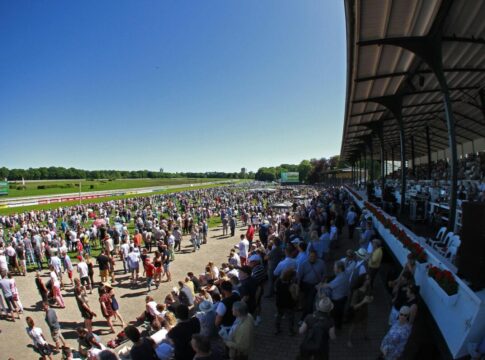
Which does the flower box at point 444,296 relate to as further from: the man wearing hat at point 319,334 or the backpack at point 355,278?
the man wearing hat at point 319,334

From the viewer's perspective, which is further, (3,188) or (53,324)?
(3,188)

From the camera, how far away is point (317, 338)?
3.59 m

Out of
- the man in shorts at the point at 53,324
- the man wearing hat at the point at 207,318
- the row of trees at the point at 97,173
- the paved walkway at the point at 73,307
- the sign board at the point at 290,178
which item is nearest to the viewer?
the man wearing hat at the point at 207,318

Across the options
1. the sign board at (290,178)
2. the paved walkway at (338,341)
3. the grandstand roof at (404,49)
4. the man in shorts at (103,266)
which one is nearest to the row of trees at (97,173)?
the sign board at (290,178)

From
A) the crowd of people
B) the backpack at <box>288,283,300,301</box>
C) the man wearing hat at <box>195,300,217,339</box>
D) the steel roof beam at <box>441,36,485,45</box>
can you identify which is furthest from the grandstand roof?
the man wearing hat at <box>195,300,217,339</box>

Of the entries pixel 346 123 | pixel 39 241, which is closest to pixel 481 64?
pixel 346 123

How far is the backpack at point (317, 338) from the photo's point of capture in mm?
3568

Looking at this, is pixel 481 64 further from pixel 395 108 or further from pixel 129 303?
pixel 129 303

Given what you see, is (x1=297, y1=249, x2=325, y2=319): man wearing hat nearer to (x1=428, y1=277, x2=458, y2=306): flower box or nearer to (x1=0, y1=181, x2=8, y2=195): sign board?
(x1=428, y1=277, x2=458, y2=306): flower box

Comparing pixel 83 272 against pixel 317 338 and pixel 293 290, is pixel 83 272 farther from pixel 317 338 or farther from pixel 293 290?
pixel 317 338

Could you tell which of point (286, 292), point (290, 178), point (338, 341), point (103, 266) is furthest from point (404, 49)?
point (290, 178)

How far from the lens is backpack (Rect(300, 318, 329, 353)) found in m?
3.57

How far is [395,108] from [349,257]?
8539 millimetres

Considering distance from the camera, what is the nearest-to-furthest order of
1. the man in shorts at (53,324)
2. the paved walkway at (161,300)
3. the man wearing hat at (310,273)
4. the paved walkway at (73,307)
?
the paved walkway at (161,300) → the man wearing hat at (310,273) → the man in shorts at (53,324) → the paved walkway at (73,307)
